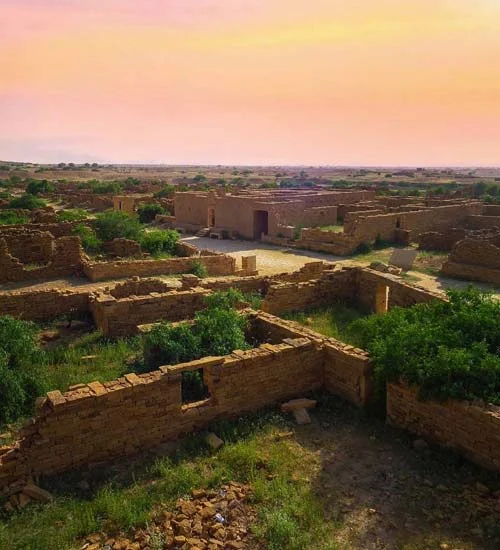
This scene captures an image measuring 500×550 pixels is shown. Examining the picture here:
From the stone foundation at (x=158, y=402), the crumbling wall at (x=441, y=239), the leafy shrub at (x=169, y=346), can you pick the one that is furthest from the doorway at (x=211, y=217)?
the stone foundation at (x=158, y=402)

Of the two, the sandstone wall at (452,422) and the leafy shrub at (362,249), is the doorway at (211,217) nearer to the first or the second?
the leafy shrub at (362,249)

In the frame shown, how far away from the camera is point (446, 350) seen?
684 centimetres

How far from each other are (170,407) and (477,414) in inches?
149

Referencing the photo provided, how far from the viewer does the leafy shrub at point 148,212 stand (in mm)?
33569

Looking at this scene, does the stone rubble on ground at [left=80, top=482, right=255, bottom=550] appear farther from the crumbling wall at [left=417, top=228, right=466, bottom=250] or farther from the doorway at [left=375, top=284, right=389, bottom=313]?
the crumbling wall at [left=417, top=228, right=466, bottom=250]

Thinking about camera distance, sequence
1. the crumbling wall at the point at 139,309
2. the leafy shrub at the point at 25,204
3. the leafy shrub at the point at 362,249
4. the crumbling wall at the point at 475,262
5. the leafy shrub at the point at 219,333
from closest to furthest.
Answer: the leafy shrub at the point at 219,333 < the crumbling wall at the point at 139,309 < the crumbling wall at the point at 475,262 < the leafy shrub at the point at 362,249 < the leafy shrub at the point at 25,204

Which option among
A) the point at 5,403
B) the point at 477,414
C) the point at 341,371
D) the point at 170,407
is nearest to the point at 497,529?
the point at 477,414

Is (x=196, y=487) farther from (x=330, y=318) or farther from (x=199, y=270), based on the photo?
(x=199, y=270)

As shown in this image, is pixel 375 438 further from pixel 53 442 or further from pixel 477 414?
pixel 53 442

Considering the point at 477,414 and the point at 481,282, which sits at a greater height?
the point at 477,414

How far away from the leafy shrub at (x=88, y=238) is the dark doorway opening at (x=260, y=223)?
8508mm

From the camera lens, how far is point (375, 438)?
7.18 m

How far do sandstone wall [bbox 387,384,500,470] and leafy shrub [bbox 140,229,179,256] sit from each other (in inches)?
579

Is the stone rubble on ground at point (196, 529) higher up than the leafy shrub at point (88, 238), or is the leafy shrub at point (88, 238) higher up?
the leafy shrub at point (88, 238)
